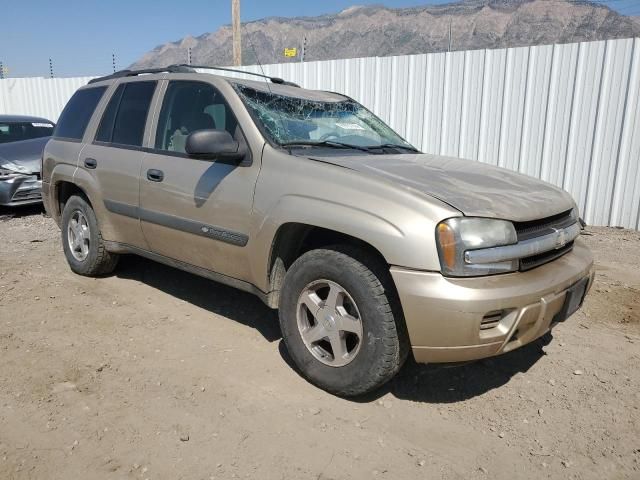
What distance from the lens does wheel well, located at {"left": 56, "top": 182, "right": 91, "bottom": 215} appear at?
4.79 metres

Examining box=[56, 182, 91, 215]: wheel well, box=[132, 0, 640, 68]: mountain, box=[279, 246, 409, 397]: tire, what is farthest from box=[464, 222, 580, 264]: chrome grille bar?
box=[132, 0, 640, 68]: mountain

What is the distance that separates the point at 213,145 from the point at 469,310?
1759 millimetres

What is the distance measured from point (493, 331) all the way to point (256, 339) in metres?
1.78

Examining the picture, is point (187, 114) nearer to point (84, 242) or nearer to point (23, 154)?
point (84, 242)

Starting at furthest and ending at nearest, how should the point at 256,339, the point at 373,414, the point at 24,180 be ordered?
the point at 24,180
the point at 256,339
the point at 373,414

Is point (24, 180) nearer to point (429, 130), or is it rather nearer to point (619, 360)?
point (429, 130)

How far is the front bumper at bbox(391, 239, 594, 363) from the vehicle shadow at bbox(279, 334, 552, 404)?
395 millimetres

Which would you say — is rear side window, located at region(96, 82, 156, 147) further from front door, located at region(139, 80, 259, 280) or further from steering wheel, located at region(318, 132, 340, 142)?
steering wheel, located at region(318, 132, 340, 142)

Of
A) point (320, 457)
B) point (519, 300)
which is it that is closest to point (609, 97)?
point (519, 300)

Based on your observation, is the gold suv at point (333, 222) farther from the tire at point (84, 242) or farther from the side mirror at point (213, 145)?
the tire at point (84, 242)

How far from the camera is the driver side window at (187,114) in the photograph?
349 cm

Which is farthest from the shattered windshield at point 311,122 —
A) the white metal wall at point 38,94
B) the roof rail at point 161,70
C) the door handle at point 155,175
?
the white metal wall at point 38,94

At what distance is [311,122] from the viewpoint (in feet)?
11.9

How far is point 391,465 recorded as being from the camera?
2338 millimetres
